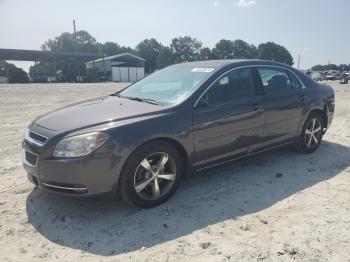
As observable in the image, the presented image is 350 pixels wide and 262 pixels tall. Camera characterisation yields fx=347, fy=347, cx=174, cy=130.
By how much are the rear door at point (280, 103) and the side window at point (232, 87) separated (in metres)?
0.25

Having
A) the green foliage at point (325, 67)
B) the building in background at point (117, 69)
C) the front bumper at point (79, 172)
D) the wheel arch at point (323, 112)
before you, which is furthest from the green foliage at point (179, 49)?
the front bumper at point (79, 172)

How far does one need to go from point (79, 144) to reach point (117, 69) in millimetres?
60873

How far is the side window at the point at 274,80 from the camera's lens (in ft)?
16.9

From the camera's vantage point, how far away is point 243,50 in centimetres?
10231

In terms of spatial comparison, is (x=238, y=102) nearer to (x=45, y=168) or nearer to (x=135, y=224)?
(x=135, y=224)

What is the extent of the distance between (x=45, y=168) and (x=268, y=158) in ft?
12.1

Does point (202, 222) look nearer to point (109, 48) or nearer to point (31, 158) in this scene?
point (31, 158)

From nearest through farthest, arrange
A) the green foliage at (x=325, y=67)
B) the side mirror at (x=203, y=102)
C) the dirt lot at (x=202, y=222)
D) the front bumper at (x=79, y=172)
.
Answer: the dirt lot at (x=202, y=222) < the front bumper at (x=79, y=172) < the side mirror at (x=203, y=102) < the green foliage at (x=325, y=67)

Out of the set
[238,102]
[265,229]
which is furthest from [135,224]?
A: [238,102]

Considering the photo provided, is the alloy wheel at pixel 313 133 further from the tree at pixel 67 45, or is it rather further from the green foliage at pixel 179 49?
the tree at pixel 67 45

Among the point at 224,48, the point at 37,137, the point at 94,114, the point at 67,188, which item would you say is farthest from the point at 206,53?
→ the point at 67,188

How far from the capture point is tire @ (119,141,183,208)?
368 centimetres

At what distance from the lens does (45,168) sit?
3.52m

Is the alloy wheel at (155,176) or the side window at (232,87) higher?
the side window at (232,87)
